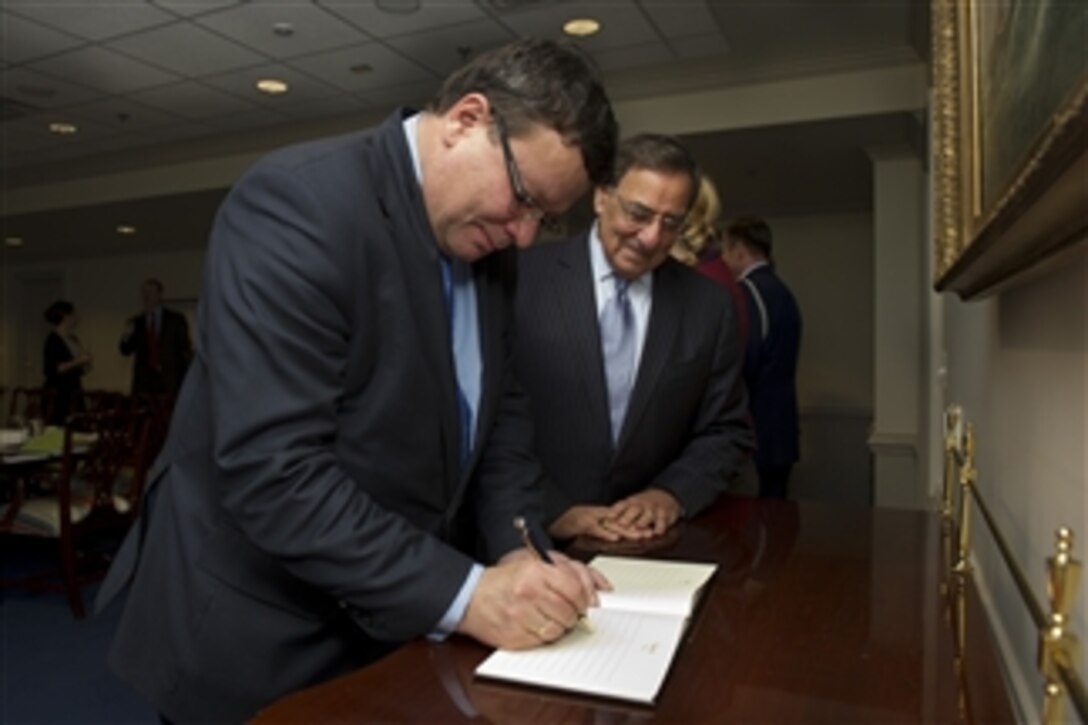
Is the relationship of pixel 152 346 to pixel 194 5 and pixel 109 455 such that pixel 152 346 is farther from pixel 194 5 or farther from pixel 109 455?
pixel 194 5

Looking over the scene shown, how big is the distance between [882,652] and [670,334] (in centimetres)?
88

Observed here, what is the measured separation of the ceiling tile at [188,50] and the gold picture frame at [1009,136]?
396cm

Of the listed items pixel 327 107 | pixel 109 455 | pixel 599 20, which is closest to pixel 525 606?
pixel 599 20

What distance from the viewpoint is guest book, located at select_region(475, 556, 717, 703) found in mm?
807

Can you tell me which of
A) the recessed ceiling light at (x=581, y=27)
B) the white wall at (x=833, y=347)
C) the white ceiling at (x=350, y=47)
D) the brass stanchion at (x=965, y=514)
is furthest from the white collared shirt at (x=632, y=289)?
the white wall at (x=833, y=347)

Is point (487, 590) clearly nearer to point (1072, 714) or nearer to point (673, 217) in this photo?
point (1072, 714)

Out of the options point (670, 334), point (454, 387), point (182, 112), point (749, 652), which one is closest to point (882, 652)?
point (749, 652)

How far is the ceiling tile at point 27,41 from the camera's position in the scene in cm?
425

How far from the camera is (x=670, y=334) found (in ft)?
5.54

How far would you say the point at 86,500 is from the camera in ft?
13.8

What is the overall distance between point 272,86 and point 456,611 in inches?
197

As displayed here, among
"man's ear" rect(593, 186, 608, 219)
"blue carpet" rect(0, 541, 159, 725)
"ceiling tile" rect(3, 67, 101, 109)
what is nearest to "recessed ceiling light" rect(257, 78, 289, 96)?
"ceiling tile" rect(3, 67, 101, 109)

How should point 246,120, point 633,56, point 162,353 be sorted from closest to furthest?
1. point 633,56
2. point 246,120
3. point 162,353

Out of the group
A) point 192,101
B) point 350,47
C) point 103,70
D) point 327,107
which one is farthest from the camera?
point 327,107
